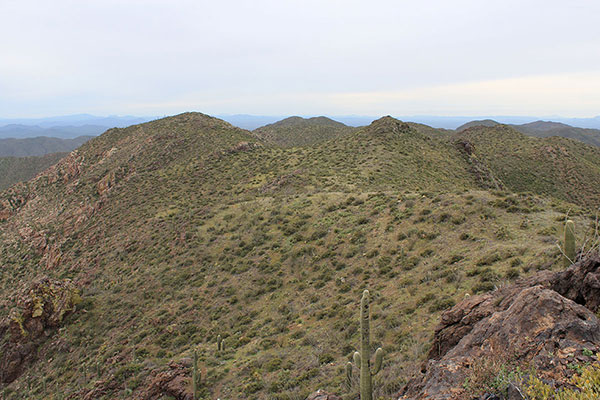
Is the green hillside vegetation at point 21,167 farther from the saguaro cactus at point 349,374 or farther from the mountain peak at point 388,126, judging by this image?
the saguaro cactus at point 349,374

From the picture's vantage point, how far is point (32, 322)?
19.5 m

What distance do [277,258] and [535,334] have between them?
15936mm

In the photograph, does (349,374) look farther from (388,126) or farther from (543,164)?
(543,164)

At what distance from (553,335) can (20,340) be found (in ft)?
87.9

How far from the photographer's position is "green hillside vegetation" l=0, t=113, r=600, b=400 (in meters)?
10.9

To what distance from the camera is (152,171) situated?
44781mm

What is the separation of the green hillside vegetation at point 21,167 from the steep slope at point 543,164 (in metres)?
122

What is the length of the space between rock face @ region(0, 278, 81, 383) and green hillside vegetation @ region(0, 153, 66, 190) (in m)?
98.7

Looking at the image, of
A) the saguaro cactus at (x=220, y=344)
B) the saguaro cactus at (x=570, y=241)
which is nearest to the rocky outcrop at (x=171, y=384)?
the saguaro cactus at (x=220, y=344)

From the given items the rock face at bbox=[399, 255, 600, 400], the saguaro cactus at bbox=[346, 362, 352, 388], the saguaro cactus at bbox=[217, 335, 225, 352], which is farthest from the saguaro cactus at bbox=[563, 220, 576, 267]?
the saguaro cactus at bbox=[217, 335, 225, 352]

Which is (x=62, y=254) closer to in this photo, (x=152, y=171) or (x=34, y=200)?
(x=152, y=171)

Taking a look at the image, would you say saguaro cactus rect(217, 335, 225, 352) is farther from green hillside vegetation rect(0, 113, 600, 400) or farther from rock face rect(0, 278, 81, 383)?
rock face rect(0, 278, 81, 383)

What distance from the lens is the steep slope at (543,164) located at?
3903 centimetres

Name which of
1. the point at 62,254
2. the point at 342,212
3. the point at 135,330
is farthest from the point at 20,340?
the point at 342,212
